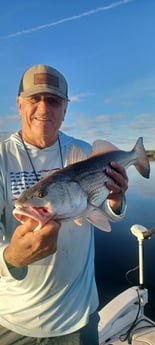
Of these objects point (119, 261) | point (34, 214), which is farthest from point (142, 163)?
point (119, 261)

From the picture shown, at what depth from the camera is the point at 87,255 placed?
2.64 m

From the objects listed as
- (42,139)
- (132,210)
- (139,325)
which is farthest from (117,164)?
(132,210)

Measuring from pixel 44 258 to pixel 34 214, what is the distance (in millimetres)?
646

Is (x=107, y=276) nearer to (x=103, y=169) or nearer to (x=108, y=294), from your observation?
(x=108, y=294)

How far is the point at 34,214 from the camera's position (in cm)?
185

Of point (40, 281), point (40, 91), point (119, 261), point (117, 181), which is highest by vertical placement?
point (40, 91)

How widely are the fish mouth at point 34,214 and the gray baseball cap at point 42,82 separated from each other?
3.27 ft

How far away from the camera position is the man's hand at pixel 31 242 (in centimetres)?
190

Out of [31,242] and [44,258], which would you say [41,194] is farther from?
[44,258]

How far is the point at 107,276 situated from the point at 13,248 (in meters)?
9.58

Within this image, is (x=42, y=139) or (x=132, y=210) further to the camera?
(x=132, y=210)

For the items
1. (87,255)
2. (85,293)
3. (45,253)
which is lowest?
(85,293)

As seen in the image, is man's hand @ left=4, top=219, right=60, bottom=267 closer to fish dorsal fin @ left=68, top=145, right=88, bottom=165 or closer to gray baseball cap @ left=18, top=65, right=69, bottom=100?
fish dorsal fin @ left=68, top=145, right=88, bottom=165

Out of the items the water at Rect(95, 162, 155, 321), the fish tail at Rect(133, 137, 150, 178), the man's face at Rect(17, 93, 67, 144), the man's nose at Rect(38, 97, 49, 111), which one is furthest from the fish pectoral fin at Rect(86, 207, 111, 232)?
the water at Rect(95, 162, 155, 321)
